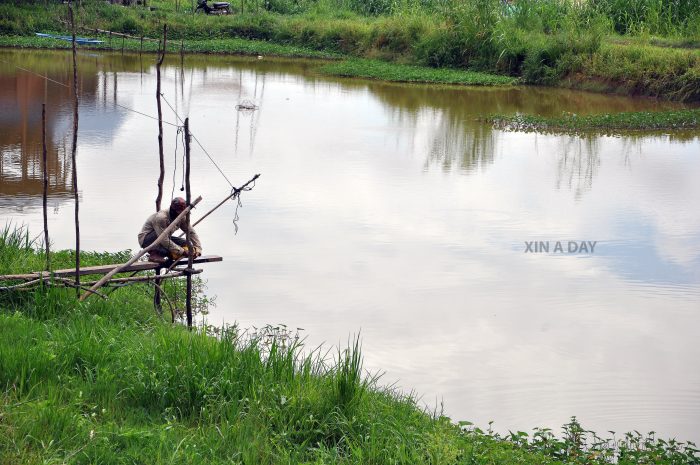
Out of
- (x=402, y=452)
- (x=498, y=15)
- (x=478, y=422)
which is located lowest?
(x=478, y=422)

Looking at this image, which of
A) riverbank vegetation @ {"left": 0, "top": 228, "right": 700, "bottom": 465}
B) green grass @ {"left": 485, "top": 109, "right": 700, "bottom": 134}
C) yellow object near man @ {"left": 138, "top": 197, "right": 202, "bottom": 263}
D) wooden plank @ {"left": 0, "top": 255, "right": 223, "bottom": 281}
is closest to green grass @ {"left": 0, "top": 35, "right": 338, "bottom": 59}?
green grass @ {"left": 485, "top": 109, "right": 700, "bottom": 134}

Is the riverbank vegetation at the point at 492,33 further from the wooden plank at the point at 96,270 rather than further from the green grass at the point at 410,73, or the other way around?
the wooden plank at the point at 96,270

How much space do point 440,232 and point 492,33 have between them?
15.0 meters

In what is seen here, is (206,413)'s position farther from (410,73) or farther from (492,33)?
(492,33)

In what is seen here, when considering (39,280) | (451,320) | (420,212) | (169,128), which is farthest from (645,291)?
(169,128)

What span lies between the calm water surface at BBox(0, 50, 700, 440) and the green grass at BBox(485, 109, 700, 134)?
1.53 feet

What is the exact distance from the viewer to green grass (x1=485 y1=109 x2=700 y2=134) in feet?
Result: 56.1

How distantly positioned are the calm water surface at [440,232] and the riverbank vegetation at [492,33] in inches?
73.1

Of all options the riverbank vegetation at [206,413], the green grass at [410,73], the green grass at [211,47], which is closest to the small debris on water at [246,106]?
the green grass at [410,73]

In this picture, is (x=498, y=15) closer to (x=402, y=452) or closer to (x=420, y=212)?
(x=420, y=212)

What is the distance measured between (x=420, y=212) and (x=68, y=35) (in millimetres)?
19784

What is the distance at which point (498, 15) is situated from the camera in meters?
25.0

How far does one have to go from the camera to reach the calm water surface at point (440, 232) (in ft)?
22.9

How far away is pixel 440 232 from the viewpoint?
34.8 feet
